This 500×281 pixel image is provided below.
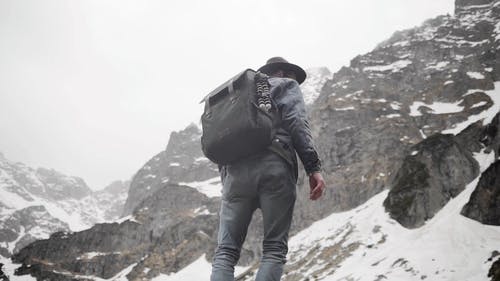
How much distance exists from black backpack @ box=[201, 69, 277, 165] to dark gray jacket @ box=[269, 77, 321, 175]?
5.2 inches

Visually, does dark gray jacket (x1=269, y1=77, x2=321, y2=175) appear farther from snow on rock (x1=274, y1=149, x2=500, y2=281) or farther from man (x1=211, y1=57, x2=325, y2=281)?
snow on rock (x1=274, y1=149, x2=500, y2=281)

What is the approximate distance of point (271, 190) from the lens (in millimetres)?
3916

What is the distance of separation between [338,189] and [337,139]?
58.8 ft

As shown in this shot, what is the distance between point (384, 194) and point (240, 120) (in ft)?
215

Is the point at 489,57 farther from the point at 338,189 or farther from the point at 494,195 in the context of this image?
the point at 494,195

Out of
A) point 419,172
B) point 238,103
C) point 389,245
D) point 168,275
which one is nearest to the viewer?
point 238,103

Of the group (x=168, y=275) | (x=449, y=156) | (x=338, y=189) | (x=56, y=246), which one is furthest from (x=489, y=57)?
(x=56, y=246)

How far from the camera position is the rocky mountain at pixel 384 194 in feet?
118

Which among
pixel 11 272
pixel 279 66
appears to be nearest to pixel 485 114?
pixel 279 66

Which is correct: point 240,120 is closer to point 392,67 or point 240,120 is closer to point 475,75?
point 475,75

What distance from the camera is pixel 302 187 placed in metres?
84.0

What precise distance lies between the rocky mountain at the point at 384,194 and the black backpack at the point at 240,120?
18.8 metres

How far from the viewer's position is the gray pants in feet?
12.7

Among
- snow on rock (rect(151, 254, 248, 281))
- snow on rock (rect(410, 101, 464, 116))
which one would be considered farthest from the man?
snow on rock (rect(410, 101, 464, 116))
